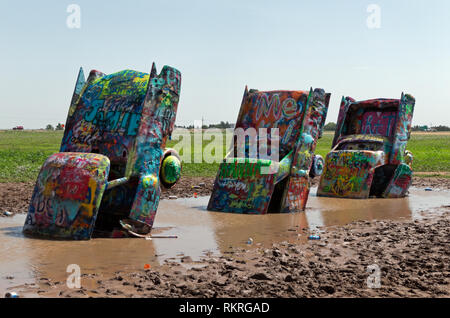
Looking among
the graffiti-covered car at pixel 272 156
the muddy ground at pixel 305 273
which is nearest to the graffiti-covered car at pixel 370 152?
the graffiti-covered car at pixel 272 156

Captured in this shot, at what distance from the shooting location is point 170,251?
23.0ft

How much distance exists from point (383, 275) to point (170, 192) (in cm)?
910

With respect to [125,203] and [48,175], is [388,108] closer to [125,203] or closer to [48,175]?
[125,203]

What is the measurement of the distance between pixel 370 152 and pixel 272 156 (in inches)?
144

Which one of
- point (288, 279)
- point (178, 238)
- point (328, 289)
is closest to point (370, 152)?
point (178, 238)

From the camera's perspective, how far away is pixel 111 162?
8.39 metres

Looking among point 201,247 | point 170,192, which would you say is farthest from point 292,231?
point 170,192

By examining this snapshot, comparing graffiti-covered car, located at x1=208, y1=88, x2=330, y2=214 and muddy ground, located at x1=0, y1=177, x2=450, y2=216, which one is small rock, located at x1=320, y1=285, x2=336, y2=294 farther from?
graffiti-covered car, located at x1=208, y1=88, x2=330, y2=214

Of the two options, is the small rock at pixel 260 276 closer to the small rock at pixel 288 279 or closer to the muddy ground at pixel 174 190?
the small rock at pixel 288 279

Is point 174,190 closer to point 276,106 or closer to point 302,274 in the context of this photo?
point 276,106

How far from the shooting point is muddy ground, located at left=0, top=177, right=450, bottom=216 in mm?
11250

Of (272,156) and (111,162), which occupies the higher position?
(111,162)

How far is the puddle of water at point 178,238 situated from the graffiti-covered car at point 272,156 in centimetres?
41

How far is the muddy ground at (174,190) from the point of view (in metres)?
11.2
